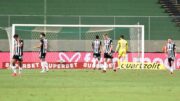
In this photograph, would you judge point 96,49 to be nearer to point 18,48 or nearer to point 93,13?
point 18,48

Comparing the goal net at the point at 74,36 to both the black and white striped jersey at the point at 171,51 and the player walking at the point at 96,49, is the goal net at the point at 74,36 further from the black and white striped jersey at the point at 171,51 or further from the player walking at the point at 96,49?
the black and white striped jersey at the point at 171,51

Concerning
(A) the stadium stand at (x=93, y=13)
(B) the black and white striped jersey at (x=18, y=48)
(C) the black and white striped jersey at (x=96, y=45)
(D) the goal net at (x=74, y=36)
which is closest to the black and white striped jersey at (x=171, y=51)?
(C) the black and white striped jersey at (x=96, y=45)

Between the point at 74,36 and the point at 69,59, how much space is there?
2.64 m

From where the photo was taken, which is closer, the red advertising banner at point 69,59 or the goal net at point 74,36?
the red advertising banner at point 69,59

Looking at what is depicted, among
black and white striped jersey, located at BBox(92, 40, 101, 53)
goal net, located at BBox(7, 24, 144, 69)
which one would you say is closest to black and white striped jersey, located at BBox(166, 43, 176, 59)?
black and white striped jersey, located at BBox(92, 40, 101, 53)

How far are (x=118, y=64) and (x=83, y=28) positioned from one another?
486 cm

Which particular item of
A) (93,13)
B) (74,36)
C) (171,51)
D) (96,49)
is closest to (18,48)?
(96,49)

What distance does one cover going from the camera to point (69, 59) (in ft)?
133

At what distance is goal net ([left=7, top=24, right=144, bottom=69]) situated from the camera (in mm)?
41281

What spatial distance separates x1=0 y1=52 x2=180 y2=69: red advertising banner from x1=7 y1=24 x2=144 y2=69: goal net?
489 millimetres

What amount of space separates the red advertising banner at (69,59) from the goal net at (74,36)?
0.49m

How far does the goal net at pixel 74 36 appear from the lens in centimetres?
4128

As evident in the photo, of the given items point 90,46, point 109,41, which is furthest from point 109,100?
point 90,46

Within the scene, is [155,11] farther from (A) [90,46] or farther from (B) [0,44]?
(B) [0,44]
